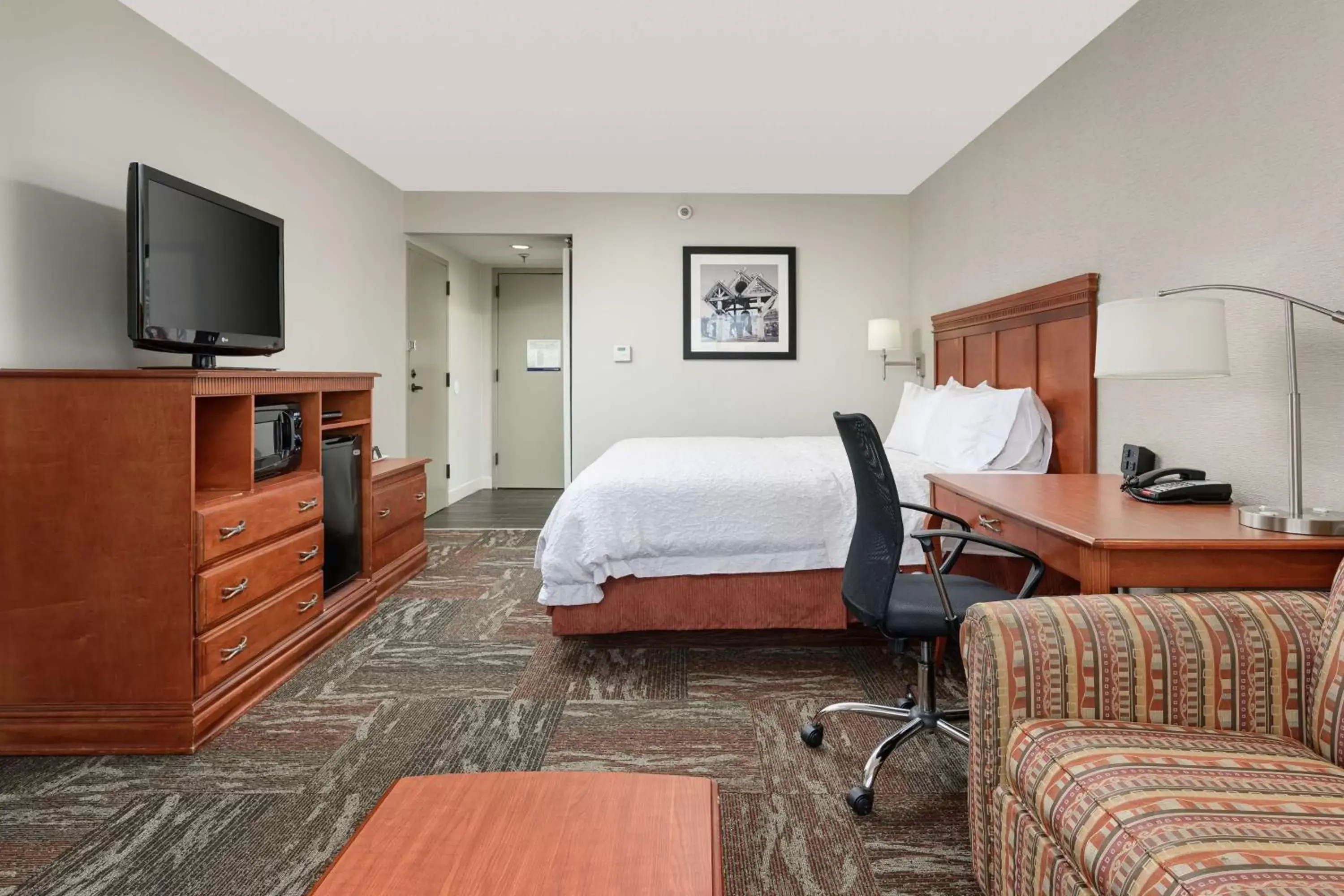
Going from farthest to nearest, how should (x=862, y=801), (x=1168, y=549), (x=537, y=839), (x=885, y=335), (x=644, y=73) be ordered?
(x=885, y=335) → (x=644, y=73) → (x=862, y=801) → (x=1168, y=549) → (x=537, y=839)

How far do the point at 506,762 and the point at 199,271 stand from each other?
2.04 meters

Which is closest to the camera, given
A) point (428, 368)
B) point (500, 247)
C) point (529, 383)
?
point (428, 368)

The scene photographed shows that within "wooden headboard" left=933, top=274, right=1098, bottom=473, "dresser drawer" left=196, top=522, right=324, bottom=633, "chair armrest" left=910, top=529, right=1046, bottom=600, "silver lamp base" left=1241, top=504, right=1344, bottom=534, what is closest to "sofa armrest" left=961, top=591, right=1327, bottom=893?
"silver lamp base" left=1241, top=504, right=1344, bottom=534

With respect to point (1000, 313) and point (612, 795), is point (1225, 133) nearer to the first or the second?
point (1000, 313)

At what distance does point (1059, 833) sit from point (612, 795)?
2.42ft

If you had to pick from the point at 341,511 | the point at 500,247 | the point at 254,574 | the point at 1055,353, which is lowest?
the point at 254,574

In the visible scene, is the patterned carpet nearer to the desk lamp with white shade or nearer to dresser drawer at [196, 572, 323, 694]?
dresser drawer at [196, 572, 323, 694]

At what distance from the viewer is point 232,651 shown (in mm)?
2430

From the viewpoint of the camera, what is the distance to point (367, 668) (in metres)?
2.91

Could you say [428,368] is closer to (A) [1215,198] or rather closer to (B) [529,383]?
(B) [529,383]

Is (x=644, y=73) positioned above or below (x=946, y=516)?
above

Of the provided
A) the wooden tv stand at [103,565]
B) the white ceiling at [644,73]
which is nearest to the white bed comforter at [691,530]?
the wooden tv stand at [103,565]

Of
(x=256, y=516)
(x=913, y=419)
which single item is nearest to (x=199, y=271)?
(x=256, y=516)

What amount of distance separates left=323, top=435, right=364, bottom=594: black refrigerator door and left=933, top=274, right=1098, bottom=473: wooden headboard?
319 cm
